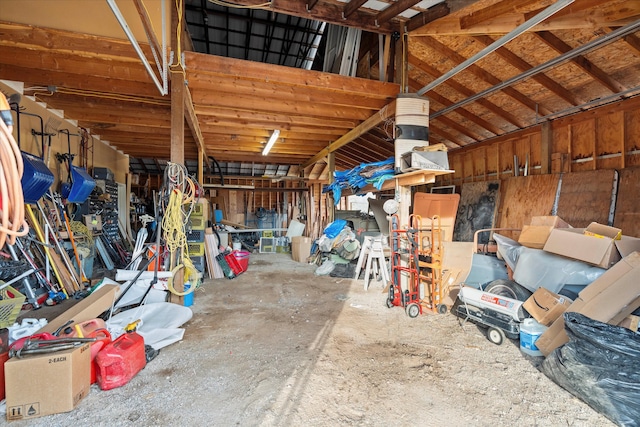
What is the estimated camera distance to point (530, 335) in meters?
2.72

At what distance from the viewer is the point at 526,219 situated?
6.32 meters

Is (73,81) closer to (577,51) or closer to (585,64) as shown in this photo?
(577,51)

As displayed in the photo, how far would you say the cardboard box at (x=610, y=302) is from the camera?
2545mm

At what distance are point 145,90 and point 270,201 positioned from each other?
946cm

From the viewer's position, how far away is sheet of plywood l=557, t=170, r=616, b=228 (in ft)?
17.0

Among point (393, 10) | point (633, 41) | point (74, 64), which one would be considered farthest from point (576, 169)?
point (74, 64)

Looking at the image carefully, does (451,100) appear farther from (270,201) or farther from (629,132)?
(270,201)

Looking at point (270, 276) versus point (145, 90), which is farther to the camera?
point (270, 276)

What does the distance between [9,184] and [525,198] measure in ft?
25.4

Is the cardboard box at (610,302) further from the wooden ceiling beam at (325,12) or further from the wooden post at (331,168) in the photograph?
the wooden post at (331,168)

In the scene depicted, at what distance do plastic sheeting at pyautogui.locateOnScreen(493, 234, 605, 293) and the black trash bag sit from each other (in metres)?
1.09

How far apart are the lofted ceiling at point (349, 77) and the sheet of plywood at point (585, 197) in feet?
4.28

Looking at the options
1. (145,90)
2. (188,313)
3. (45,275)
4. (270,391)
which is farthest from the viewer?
(145,90)

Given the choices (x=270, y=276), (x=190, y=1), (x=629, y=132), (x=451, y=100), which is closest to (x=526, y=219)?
(x=629, y=132)
